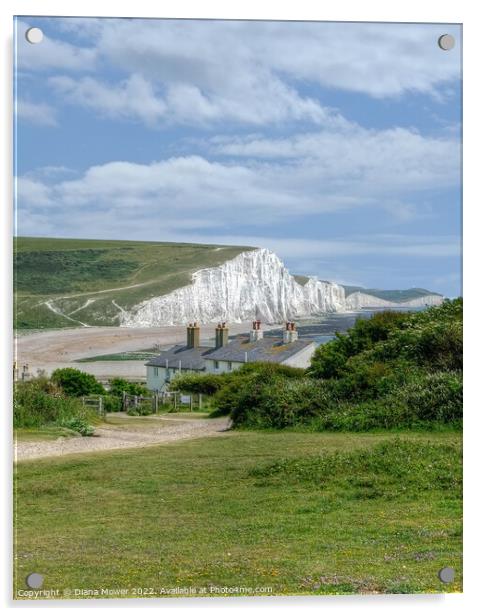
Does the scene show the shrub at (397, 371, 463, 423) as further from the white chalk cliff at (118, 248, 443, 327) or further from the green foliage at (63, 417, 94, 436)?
the green foliage at (63, 417, 94, 436)

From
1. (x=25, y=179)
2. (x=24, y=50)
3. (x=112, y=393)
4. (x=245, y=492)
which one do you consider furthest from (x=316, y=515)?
(x=24, y=50)

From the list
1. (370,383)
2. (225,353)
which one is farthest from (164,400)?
(370,383)

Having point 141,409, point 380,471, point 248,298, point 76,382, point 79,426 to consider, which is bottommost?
point 380,471

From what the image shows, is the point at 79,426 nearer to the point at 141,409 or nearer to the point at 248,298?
the point at 141,409

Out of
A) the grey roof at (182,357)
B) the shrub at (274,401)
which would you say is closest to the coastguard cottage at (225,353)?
the grey roof at (182,357)

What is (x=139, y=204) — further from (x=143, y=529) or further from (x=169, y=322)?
(x=143, y=529)
